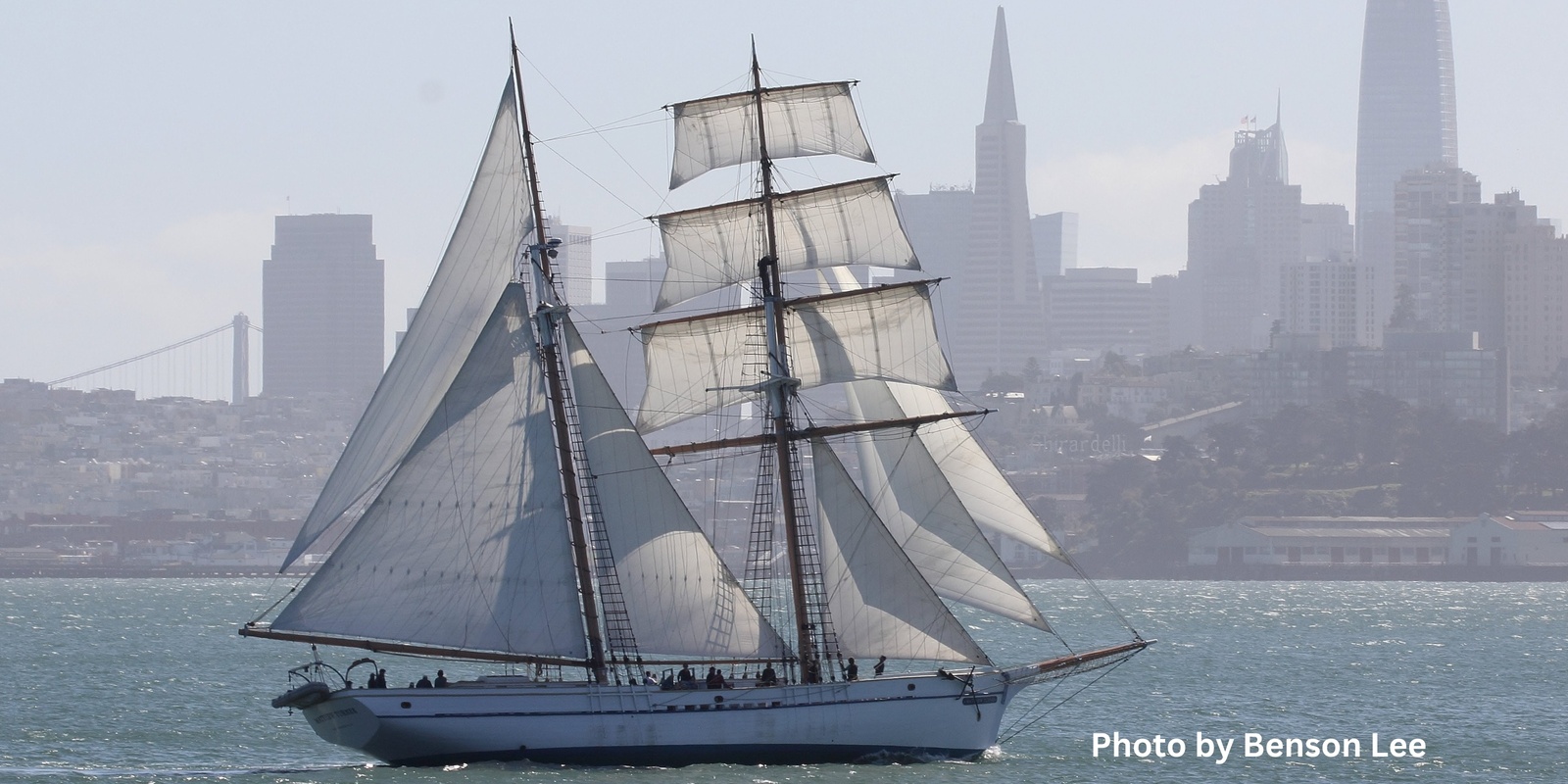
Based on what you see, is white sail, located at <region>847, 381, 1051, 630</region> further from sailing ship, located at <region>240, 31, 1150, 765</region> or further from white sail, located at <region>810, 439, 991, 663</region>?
white sail, located at <region>810, 439, 991, 663</region>

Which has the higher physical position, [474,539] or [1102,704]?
[474,539]

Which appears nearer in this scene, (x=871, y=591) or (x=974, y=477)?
(x=871, y=591)

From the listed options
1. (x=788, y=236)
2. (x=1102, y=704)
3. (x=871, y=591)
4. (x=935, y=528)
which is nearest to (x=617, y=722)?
(x=871, y=591)

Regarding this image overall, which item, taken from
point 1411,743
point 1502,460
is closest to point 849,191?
point 1411,743

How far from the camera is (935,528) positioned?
132 ft

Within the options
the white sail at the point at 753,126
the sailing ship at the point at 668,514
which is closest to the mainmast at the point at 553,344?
the sailing ship at the point at 668,514

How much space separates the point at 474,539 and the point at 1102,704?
19527 mm

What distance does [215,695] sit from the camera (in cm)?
5578

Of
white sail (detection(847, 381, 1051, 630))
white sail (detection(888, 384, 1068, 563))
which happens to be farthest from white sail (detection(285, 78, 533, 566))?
white sail (detection(888, 384, 1068, 563))

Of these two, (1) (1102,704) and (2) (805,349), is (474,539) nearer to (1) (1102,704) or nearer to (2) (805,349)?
(2) (805,349)

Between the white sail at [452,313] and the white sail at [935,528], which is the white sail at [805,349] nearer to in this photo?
the white sail at [935,528]

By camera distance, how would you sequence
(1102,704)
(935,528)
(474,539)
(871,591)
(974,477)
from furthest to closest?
(1102,704)
(974,477)
(935,528)
(871,591)
(474,539)

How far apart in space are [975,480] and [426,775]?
33.7 feet

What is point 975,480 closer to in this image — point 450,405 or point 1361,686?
point 450,405
